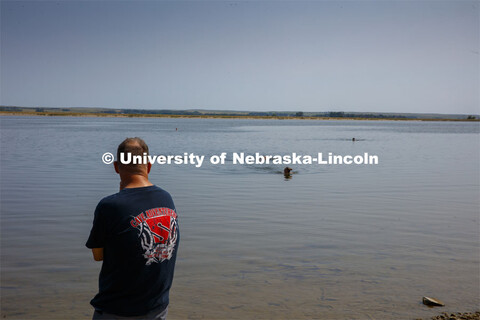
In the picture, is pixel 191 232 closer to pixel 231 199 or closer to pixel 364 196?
pixel 231 199

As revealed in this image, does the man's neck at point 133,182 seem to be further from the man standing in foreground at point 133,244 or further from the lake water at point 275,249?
the lake water at point 275,249

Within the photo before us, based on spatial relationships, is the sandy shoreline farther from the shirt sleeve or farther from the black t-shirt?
the shirt sleeve

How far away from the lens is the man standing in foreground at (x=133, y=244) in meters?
3.02

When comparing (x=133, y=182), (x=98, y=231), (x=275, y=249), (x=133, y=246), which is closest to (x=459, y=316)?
(x=275, y=249)

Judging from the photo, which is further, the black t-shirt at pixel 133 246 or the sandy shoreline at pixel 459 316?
the sandy shoreline at pixel 459 316

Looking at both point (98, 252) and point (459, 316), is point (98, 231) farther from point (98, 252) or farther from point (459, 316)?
point (459, 316)

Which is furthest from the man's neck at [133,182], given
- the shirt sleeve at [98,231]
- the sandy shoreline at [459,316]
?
the sandy shoreline at [459,316]

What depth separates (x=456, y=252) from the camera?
863 centimetres

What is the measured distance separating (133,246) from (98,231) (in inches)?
10.7

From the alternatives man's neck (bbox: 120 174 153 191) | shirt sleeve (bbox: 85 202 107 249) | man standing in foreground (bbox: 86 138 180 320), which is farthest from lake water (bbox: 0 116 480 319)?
man's neck (bbox: 120 174 153 191)

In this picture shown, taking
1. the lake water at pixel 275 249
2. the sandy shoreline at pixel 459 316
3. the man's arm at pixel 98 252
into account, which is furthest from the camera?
the lake water at pixel 275 249

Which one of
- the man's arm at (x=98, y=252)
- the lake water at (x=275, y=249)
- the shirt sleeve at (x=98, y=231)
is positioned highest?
the shirt sleeve at (x=98, y=231)

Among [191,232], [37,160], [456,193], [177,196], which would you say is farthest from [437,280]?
[37,160]

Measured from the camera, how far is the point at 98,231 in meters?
3.02
